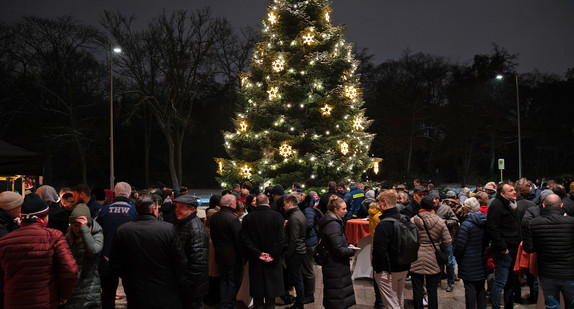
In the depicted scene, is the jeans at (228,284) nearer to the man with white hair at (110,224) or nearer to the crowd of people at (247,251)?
the crowd of people at (247,251)

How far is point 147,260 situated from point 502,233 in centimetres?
524

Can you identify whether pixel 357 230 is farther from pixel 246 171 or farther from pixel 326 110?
pixel 246 171

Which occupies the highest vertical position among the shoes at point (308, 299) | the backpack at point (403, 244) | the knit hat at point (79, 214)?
the knit hat at point (79, 214)

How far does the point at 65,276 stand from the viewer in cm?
441

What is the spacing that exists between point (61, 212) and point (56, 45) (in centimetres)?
3161

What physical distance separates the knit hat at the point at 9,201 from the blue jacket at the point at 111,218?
62.9 inches

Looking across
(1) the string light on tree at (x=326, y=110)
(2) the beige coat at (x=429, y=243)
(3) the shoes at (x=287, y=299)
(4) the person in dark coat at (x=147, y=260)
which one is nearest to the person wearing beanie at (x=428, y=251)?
(2) the beige coat at (x=429, y=243)

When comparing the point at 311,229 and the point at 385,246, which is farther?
the point at 311,229

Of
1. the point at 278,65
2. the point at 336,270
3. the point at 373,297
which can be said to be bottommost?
the point at 373,297

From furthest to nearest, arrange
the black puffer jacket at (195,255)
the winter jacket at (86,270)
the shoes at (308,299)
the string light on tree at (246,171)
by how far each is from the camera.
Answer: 1. the string light on tree at (246,171)
2. the shoes at (308,299)
3. the winter jacket at (86,270)
4. the black puffer jacket at (195,255)

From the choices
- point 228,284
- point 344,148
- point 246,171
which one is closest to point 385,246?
point 228,284

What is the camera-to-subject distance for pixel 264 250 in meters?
6.73

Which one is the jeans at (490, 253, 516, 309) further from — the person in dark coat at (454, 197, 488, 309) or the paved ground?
the paved ground

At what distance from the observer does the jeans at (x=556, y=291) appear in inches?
216
